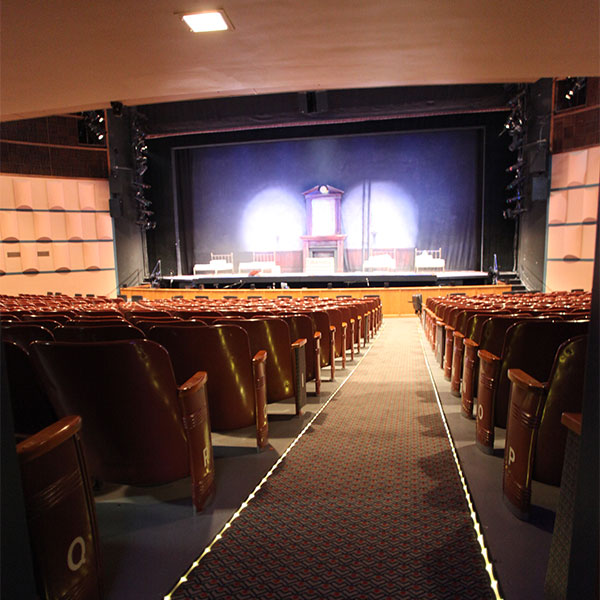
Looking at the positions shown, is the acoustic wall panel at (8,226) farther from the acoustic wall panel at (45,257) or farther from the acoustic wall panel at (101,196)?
the acoustic wall panel at (101,196)

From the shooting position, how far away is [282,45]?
381 cm

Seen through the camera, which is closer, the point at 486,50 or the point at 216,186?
the point at 486,50

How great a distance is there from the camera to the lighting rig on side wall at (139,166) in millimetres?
12977

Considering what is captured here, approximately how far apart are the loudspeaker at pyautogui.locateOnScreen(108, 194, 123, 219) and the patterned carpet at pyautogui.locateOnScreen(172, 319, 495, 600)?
11960mm

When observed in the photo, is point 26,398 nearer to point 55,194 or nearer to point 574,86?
point 55,194

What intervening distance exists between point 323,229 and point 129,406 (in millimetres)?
13225

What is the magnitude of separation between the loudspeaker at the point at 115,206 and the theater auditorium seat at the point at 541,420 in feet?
42.7

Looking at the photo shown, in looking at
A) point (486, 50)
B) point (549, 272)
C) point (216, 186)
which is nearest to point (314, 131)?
point (216, 186)

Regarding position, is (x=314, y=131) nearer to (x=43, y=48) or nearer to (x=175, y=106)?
(x=175, y=106)

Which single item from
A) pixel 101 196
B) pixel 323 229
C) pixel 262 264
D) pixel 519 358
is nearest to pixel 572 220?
pixel 323 229

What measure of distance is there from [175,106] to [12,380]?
13.2 metres

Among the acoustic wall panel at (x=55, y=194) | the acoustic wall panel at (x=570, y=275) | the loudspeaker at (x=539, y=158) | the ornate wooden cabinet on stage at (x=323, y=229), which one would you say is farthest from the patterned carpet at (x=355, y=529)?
the acoustic wall panel at (x=55, y=194)

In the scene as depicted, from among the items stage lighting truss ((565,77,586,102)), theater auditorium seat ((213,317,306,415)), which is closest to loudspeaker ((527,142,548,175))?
stage lighting truss ((565,77,586,102))

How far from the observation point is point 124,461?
5.18 ft
